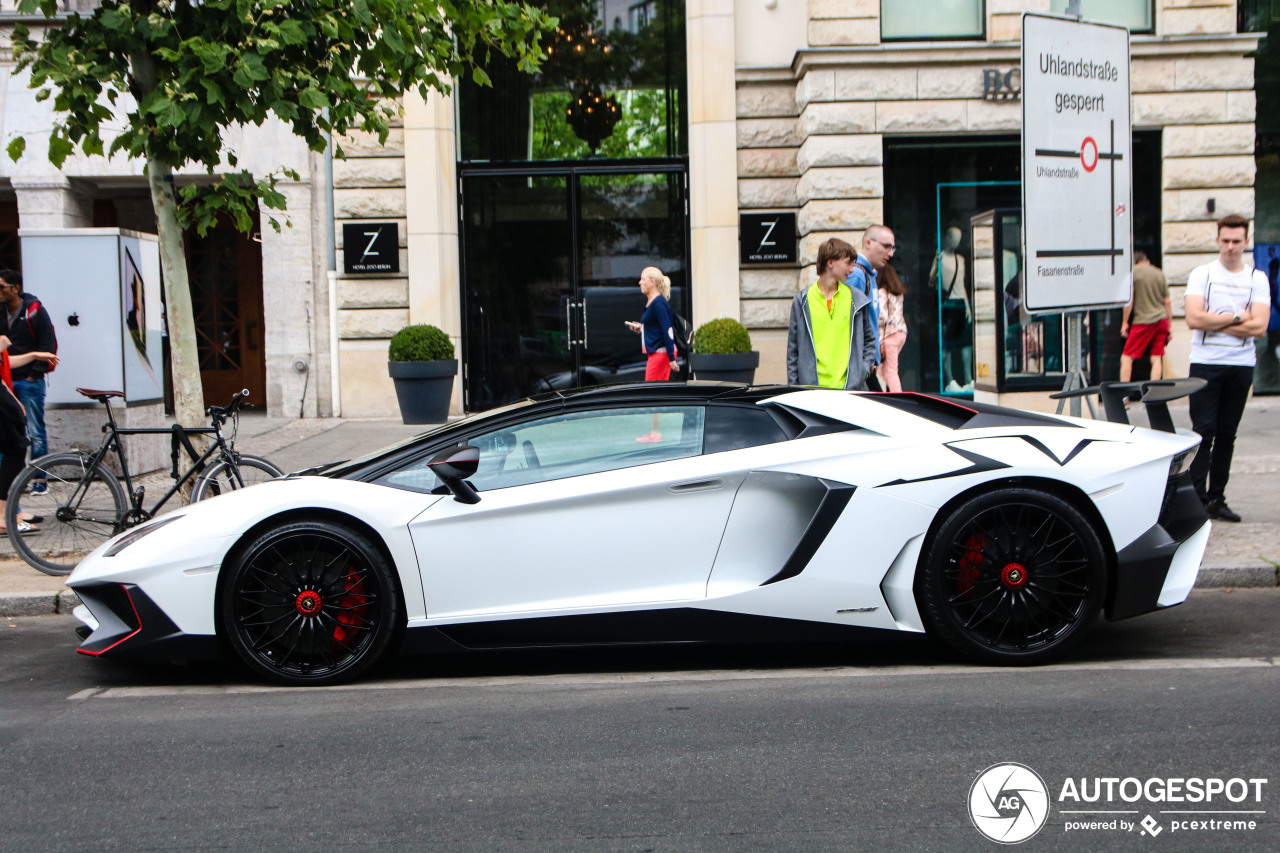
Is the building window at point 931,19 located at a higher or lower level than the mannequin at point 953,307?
higher

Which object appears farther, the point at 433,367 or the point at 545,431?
the point at 433,367

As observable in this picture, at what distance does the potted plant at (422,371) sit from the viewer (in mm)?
13844

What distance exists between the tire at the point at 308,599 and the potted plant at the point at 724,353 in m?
9.22

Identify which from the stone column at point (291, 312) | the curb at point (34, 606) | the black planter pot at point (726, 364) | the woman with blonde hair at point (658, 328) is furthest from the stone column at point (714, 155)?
the curb at point (34, 606)

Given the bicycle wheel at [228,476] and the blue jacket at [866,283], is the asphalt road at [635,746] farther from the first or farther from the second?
the blue jacket at [866,283]

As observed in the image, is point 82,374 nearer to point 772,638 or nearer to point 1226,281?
point 772,638

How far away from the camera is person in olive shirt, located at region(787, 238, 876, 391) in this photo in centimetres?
768

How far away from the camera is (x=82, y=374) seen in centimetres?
1024

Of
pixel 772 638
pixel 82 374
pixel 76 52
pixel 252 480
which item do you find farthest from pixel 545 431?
pixel 82 374

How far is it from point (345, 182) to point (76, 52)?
310 inches

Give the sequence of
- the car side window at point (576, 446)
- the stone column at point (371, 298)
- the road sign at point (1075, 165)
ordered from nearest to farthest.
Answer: the car side window at point (576, 446) → the road sign at point (1075, 165) → the stone column at point (371, 298)

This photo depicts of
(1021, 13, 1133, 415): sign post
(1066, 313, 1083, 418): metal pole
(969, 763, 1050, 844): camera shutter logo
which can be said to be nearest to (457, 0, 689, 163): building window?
(1021, 13, 1133, 415): sign post

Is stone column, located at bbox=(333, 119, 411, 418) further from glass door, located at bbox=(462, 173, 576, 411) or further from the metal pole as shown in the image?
the metal pole

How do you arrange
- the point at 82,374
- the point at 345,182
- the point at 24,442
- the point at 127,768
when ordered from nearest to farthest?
the point at 127,768 < the point at 24,442 < the point at 82,374 < the point at 345,182
